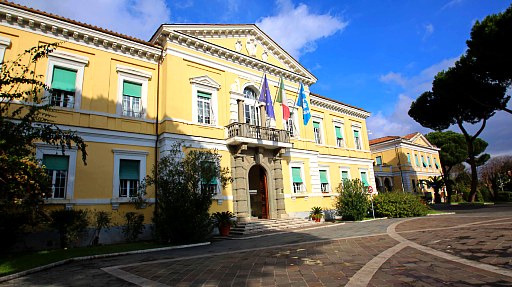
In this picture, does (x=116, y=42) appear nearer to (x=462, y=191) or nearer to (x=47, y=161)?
(x=47, y=161)

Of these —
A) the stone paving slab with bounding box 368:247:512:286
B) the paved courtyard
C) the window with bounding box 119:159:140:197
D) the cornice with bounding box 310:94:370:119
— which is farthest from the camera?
the cornice with bounding box 310:94:370:119

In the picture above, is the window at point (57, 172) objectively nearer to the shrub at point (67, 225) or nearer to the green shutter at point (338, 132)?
the shrub at point (67, 225)

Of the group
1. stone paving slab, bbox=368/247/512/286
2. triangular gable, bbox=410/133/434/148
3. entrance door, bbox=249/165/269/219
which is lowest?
stone paving slab, bbox=368/247/512/286

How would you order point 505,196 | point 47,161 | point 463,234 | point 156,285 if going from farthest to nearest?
point 505,196 < point 47,161 < point 463,234 < point 156,285

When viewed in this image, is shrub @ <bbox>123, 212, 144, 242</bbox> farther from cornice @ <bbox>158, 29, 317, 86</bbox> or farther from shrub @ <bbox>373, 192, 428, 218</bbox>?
shrub @ <bbox>373, 192, 428, 218</bbox>

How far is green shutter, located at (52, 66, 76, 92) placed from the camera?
41.2ft

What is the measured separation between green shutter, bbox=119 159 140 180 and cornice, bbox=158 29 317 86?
6443 mm

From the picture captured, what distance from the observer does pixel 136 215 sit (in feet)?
41.7

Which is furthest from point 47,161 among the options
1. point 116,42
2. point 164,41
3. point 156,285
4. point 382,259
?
point 382,259

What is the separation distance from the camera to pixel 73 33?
Result: 43.1 ft

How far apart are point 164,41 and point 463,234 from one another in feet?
49.8

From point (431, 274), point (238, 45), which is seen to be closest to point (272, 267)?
point (431, 274)

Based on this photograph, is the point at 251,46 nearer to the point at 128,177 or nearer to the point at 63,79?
the point at 63,79

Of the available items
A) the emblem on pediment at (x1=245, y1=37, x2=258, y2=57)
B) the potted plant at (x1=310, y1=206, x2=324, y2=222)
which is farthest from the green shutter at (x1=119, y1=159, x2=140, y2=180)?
the potted plant at (x1=310, y1=206, x2=324, y2=222)
